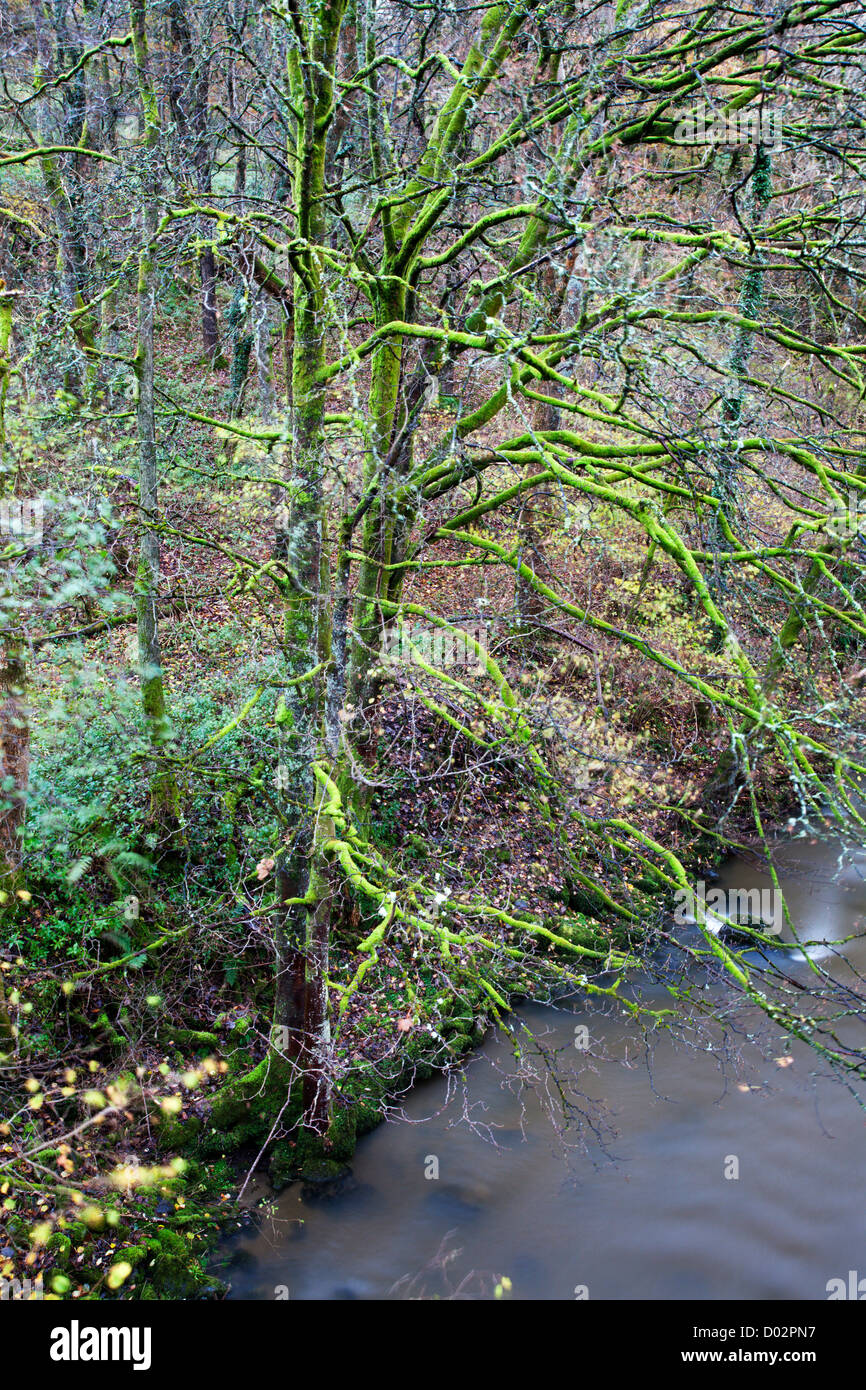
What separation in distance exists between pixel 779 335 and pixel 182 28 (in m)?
9.93

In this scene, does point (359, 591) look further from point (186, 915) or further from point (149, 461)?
point (186, 915)

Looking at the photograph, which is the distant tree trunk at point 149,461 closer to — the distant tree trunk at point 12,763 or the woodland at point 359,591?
the woodland at point 359,591

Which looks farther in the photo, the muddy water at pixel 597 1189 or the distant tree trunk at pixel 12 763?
the muddy water at pixel 597 1189

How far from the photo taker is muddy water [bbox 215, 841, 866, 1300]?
237 inches

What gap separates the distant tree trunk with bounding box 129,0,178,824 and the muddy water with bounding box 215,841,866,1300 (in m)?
3.49

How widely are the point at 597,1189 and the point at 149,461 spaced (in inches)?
280

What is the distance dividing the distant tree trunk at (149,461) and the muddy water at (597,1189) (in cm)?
349

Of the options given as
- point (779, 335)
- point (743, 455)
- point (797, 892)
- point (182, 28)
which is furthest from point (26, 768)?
point (182, 28)

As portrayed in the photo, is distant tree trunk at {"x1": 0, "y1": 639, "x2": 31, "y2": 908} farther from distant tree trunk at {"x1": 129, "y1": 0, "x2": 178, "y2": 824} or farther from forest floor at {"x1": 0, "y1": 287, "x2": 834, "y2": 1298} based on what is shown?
distant tree trunk at {"x1": 129, "y1": 0, "x2": 178, "y2": 824}

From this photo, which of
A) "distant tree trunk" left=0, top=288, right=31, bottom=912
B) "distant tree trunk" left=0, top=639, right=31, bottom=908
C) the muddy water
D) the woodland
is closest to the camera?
the woodland

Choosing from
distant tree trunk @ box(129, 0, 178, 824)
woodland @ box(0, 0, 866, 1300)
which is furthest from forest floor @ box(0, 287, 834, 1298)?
→ distant tree trunk @ box(129, 0, 178, 824)

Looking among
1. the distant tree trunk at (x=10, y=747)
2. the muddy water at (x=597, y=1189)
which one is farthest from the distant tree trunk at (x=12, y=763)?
the muddy water at (x=597, y=1189)

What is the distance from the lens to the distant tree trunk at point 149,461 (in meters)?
6.06

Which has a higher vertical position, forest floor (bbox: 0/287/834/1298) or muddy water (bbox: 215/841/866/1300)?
forest floor (bbox: 0/287/834/1298)
